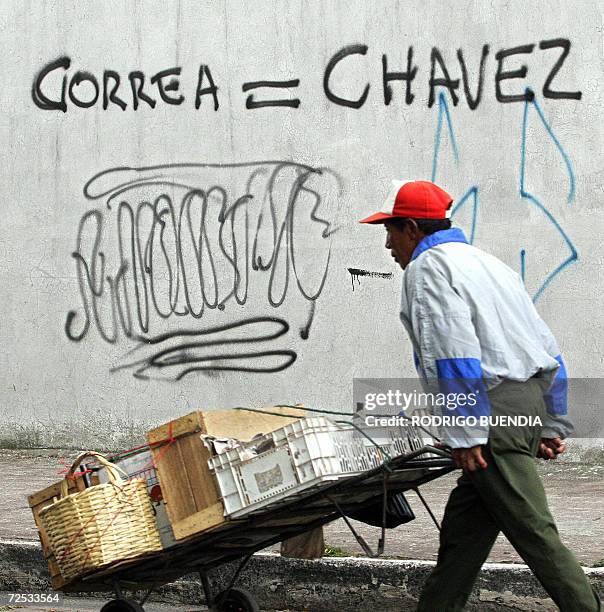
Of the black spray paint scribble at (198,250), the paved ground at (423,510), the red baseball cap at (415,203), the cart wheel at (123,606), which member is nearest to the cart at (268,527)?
the cart wheel at (123,606)

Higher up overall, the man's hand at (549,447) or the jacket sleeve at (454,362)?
the jacket sleeve at (454,362)

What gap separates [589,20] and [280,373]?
3278mm

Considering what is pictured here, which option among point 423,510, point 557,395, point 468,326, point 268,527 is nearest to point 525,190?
point 423,510

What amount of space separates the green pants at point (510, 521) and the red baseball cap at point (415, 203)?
2.16 ft

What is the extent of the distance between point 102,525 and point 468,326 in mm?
1556

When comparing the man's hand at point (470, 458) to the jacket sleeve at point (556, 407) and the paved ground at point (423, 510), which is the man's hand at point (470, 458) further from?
the paved ground at point (423, 510)

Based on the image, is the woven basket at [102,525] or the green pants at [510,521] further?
the woven basket at [102,525]

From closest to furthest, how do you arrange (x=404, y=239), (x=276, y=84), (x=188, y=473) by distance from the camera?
(x=404, y=239), (x=188, y=473), (x=276, y=84)

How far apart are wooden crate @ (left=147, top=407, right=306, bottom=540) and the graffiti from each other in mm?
4278

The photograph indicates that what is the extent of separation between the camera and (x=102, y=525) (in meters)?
4.20

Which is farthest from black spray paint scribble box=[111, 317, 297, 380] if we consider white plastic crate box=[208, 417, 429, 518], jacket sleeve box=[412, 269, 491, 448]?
jacket sleeve box=[412, 269, 491, 448]

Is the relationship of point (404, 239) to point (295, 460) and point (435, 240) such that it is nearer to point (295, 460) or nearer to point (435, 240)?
point (435, 240)

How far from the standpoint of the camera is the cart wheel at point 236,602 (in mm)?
4781

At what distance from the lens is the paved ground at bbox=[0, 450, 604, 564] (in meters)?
5.68
